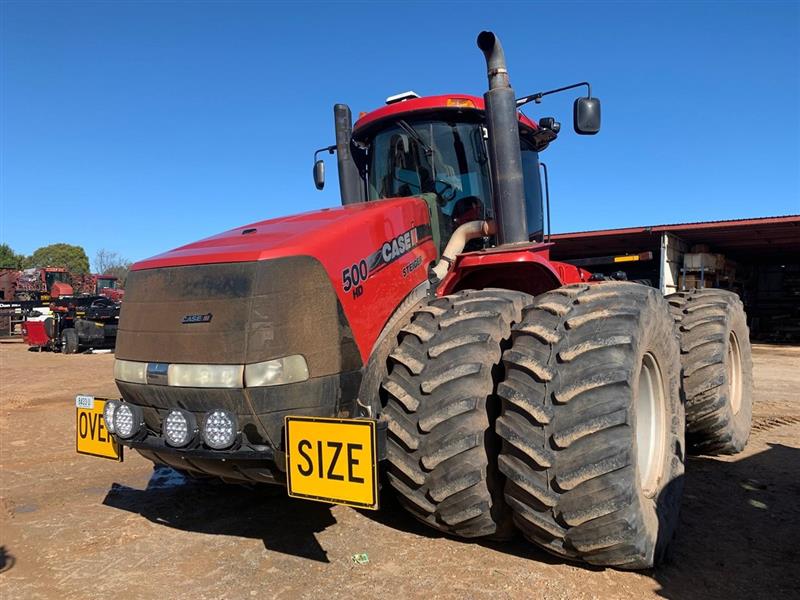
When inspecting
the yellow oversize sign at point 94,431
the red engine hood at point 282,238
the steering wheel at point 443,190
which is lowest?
the yellow oversize sign at point 94,431

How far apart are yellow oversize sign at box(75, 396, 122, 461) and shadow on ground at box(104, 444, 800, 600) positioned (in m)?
0.69

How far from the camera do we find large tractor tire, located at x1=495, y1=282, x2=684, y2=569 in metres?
2.62

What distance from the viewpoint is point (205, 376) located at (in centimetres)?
271

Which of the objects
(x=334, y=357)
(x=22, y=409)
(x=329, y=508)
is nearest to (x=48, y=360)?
(x=22, y=409)

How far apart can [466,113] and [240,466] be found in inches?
105

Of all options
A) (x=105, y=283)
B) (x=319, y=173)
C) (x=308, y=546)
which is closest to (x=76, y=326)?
(x=105, y=283)

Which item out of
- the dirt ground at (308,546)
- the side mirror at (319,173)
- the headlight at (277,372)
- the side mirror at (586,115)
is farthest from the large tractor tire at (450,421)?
the side mirror at (319,173)

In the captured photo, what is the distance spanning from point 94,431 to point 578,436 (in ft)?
8.52

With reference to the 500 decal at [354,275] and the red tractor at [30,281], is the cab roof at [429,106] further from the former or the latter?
the red tractor at [30,281]

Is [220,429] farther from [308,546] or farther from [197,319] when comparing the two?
[308,546]

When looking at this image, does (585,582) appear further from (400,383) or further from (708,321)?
(708,321)

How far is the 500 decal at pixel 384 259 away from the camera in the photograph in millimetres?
2998

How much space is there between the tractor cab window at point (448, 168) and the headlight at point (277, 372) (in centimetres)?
163

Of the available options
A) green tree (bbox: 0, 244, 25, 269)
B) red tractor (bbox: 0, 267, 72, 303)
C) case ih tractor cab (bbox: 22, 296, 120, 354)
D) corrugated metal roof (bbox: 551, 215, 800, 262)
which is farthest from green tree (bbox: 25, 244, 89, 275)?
corrugated metal roof (bbox: 551, 215, 800, 262)
